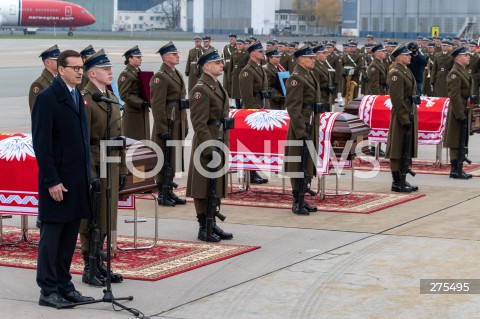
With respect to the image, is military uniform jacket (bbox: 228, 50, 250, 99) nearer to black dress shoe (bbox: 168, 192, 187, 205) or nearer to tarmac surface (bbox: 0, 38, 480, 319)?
black dress shoe (bbox: 168, 192, 187, 205)

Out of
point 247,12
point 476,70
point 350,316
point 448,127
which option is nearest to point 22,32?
point 247,12

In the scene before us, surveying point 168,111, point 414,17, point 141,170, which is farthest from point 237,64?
point 414,17

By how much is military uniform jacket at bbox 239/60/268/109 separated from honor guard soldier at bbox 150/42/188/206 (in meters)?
3.10

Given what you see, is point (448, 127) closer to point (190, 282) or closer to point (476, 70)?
point (190, 282)

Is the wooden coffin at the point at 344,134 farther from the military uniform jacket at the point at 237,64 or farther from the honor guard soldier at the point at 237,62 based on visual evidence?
the military uniform jacket at the point at 237,64

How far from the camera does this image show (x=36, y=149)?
24.8 feet

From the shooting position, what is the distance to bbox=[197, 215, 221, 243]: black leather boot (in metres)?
10.2

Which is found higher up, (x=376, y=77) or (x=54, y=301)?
(x=376, y=77)

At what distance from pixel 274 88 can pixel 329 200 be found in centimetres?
351

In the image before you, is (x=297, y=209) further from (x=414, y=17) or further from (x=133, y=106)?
(x=414, y=17)

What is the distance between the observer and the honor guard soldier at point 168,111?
1219cm

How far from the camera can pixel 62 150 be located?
7652mm

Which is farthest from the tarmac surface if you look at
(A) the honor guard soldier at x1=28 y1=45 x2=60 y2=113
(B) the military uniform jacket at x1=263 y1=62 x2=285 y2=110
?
(B) the military uniform jacket at x1=263 y1=62 x2=285 y2=110

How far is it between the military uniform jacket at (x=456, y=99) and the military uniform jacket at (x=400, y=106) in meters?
1.16
